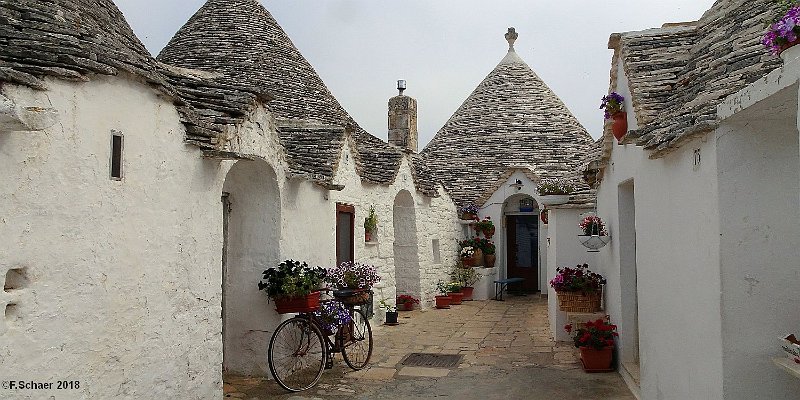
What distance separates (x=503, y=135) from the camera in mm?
18969

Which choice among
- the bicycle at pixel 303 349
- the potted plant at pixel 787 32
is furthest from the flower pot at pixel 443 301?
the potted plant at pixel 787 32

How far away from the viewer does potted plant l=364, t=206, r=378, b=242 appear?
11446 millimetres

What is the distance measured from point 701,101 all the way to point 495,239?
12.6 m

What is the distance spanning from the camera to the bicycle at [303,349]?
7090mm

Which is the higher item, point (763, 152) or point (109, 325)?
point (763, 152)

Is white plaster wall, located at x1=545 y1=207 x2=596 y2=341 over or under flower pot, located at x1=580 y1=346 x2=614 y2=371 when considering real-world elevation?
over

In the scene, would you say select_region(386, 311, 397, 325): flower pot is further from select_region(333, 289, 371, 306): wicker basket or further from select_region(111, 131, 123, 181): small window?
select_region(111, 131, 123, 181): small window

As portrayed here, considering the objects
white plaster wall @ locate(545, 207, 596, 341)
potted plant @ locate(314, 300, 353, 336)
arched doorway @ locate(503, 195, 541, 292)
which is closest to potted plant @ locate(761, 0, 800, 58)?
potted plant @ locate(314, 300, 353, 336)

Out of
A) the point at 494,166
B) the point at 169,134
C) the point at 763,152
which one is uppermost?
the point at 494,166

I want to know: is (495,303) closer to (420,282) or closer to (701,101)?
(420,282)

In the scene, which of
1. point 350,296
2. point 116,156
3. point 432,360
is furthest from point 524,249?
point 116,156

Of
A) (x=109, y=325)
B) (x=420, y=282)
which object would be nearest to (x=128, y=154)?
(x=109, y=325)

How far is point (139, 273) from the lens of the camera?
4859 millimetres

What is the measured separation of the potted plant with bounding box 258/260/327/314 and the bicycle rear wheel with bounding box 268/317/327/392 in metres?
0.17
